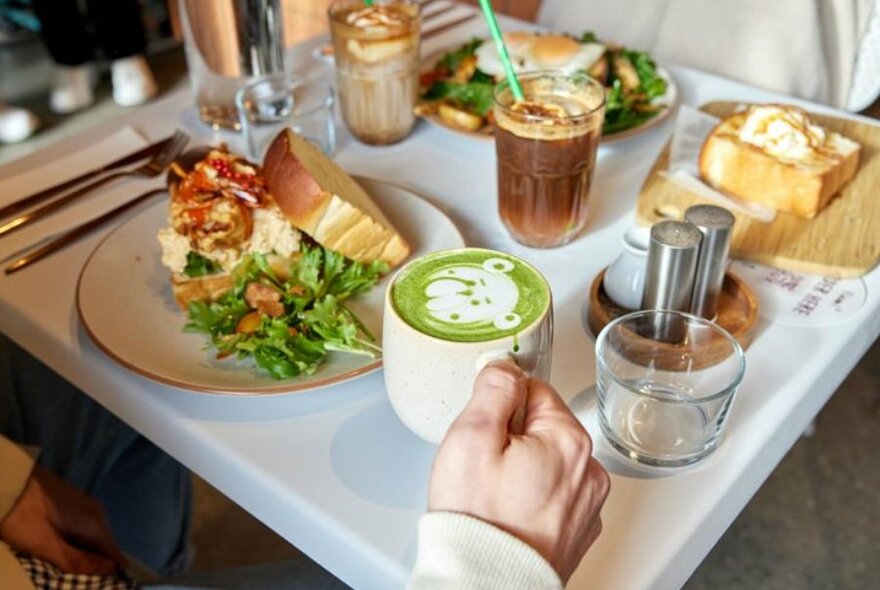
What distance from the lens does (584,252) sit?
3.43 ft

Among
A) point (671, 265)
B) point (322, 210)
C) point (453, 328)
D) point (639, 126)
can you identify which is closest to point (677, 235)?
point (671, 265)

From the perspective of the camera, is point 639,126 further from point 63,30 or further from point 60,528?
point 63,30

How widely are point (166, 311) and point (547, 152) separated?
0.43 m

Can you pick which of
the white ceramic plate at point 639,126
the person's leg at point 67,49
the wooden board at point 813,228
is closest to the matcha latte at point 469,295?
the wooden board at point 813,228

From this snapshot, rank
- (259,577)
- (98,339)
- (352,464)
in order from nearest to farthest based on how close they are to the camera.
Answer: (352,464) → (98,339) → (259,577)

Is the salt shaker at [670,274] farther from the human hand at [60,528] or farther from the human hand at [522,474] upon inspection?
the human hand at [60,528]

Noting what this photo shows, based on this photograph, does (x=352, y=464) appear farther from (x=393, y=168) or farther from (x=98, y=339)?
(x=393, y=168)

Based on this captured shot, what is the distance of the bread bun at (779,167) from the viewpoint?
1056 millimetres

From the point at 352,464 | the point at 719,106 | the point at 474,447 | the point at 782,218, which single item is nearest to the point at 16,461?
the point at 352,464

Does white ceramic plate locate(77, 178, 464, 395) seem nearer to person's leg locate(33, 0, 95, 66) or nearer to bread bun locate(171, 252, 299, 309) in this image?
bread bun locate(171, 252, 299, 309)

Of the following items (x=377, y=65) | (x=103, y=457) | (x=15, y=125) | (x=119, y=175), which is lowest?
(x=15, y=125)

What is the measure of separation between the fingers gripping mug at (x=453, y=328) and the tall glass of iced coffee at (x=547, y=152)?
0.75 feet

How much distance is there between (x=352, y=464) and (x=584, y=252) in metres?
0.41

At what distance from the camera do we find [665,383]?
843 mm
